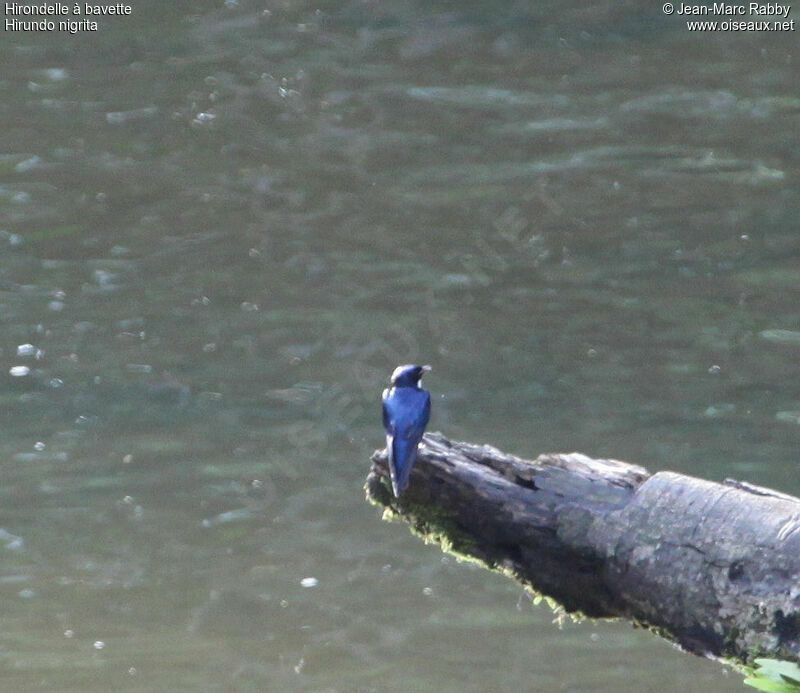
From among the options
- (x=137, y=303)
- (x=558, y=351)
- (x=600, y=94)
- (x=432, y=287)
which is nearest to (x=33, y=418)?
(x=137, y=303)

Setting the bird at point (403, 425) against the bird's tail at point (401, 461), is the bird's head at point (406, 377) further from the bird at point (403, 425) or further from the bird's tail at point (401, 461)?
the bird's tail at point (401, 461)

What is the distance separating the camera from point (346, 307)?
476 inches

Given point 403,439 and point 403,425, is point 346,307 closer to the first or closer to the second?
point 403,425

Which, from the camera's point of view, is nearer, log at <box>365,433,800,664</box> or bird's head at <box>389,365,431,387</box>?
log at <box>365,433,800,664</box>

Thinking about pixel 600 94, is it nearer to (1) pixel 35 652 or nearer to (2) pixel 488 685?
(2) pixel 488 685

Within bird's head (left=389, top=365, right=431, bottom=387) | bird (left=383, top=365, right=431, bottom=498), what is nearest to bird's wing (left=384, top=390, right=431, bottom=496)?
bird (left=383, top=365, right=431, bottom=498)

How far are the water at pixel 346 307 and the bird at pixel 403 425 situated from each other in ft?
18.1

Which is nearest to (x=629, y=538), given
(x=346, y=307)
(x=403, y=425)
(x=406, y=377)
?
(x=403, y=425)

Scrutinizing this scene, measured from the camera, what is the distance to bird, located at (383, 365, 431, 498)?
149 inches

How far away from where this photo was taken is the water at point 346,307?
33.5 ft

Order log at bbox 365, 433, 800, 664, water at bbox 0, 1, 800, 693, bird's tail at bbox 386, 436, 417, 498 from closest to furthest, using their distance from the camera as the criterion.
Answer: log at bbox 365, 433, 800, 664
bird's tail at bbox 386, 436, 417, 498
water at bbox 0, 1, 800, 693

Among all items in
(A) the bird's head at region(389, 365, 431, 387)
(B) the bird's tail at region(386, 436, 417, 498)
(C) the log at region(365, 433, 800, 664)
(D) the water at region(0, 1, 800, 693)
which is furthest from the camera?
(D) the water at region(0, 1, 800, 693)

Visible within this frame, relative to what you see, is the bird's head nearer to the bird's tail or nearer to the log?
the log

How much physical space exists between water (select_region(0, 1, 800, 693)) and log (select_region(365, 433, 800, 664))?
20.7ft
